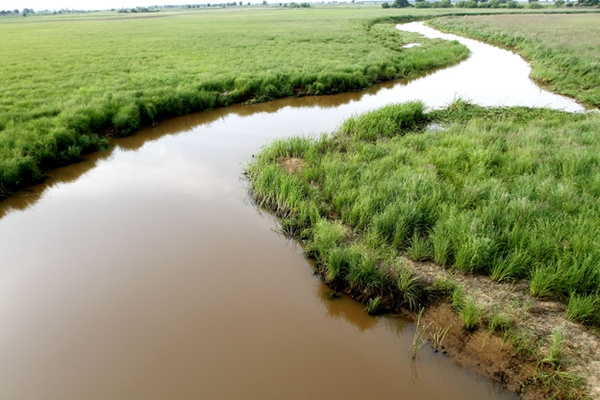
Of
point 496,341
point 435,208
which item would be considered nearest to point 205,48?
point 435,208

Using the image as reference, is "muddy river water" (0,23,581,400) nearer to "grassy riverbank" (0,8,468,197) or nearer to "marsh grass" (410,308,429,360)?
"marsh grass" (410,308,429,360)

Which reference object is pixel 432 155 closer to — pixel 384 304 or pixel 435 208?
pixel 435 208

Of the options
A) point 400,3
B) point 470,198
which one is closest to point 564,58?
point 470,198

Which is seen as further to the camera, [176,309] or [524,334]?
[176,309]

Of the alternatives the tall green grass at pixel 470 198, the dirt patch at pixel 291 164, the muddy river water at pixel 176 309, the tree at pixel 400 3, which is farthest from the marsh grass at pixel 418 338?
the tree at pixel 400 3

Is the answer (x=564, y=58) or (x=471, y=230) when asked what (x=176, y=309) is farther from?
(x=564, y=58)

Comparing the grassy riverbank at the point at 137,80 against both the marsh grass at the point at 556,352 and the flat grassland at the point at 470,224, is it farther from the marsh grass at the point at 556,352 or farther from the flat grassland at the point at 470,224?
the marsh grass at the point at 556,352
